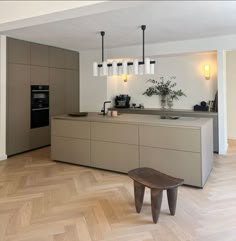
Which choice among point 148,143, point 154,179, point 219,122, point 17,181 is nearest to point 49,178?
point 17,181

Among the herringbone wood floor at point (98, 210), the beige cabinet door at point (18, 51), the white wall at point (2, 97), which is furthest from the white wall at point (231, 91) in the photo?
the white wall at point (2, 97)

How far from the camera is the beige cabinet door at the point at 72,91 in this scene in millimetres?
6504

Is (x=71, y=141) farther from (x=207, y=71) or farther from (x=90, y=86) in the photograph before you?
(x=207, y=71)

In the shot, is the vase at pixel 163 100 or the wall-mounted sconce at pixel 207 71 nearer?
the wall-mounted sconce at pixel 207 71

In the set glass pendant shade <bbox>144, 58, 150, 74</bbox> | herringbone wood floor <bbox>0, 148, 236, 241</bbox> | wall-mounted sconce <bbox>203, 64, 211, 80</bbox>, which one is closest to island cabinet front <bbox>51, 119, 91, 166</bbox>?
herringbone wood floor <bbox>0, 148, 236, 241</bbox>

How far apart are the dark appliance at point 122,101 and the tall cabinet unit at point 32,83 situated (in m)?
1.17

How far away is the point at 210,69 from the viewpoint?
5797mm

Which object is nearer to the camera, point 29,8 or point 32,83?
point 29,8

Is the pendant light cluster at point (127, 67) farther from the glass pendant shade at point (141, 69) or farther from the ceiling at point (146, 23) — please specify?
the ceiling at point (146, 23)

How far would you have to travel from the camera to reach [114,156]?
411 cm

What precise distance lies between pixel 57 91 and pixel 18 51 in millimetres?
1408

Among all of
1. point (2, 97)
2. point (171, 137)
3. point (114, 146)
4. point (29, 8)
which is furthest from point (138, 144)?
point (2, 97)

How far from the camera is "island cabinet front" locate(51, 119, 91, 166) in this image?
437 cm

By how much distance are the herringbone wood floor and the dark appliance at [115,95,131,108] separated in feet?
8.98
